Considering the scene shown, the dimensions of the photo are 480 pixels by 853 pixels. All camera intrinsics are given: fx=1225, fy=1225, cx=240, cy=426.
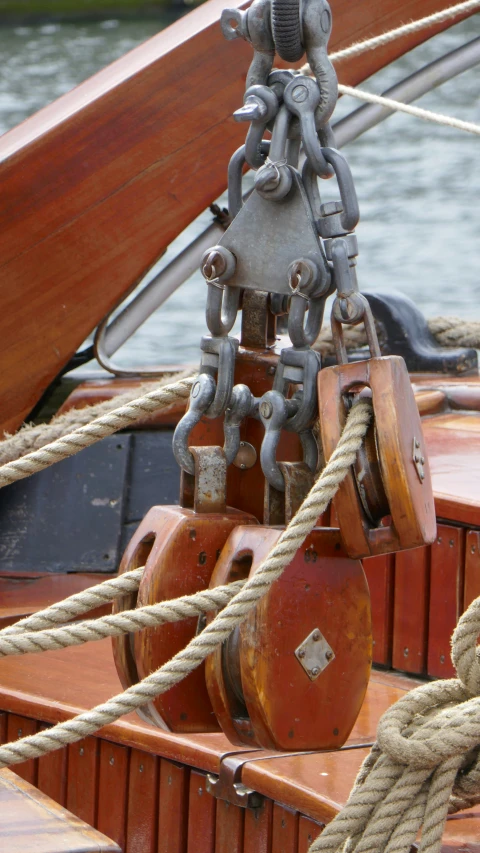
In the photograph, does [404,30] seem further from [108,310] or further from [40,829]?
[40,829]

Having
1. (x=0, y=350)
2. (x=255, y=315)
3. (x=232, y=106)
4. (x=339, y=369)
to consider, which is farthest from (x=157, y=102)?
(x=339, y=369)

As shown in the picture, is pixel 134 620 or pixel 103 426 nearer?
pixel 134 620

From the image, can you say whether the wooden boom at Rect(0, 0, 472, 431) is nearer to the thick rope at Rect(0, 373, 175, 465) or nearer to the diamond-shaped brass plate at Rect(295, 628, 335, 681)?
the thick rope at Rect(0, 373, 175, 465)

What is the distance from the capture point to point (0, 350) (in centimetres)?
245

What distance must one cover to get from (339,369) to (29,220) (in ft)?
4.38

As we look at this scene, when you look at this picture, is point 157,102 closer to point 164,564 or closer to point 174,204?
point 174,204

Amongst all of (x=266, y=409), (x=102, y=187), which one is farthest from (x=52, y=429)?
(x=266, y=409)

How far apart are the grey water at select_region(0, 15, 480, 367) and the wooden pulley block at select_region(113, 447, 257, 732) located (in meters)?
3.87

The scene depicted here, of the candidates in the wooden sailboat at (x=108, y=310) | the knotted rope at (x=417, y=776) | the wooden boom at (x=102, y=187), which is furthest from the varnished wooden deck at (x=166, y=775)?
the wooden boom at (x=102, y=187)

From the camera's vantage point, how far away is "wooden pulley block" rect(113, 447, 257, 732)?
127 centimetres

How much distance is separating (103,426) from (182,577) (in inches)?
10.3

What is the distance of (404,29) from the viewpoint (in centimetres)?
248

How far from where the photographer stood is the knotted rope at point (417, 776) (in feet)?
4.07

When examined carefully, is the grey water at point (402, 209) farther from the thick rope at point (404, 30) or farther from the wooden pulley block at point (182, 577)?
the wooden pulley block at point (182, 577)
